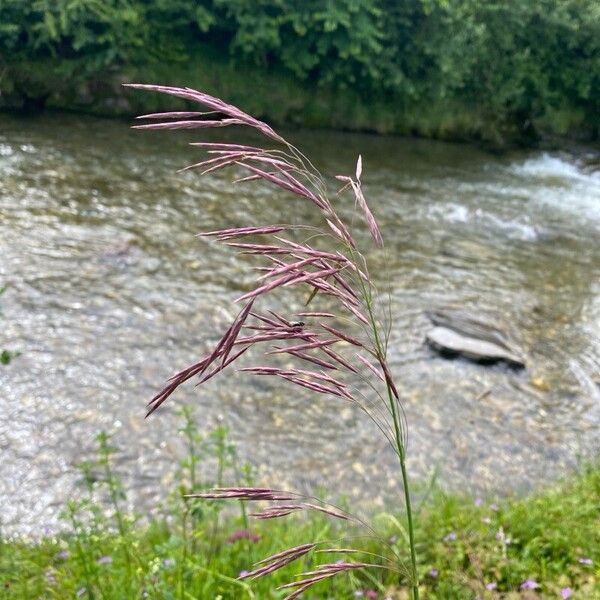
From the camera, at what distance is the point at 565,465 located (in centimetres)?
378

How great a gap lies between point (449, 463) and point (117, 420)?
1894 millimetres

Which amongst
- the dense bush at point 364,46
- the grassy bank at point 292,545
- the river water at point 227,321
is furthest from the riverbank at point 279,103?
the grassy bank at point 292,545

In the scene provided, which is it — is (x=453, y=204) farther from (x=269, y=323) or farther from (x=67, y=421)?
(x=269, y=323)

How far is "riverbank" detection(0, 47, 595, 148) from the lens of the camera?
32.0ft

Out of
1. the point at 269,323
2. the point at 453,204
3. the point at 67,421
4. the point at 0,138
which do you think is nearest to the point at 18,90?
the point at 0,138

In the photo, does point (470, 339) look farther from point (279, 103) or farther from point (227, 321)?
point (279, 103)

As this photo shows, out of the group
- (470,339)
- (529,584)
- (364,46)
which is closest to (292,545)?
(529,584)

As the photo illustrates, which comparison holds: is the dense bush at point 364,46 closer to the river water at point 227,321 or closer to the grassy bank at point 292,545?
the river water at point 227,321

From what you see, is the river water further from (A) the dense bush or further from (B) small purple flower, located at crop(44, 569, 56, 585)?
(A) the dense bush

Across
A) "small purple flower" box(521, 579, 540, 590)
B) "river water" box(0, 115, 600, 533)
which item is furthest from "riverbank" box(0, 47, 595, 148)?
"small purple flower" box(521, 579, 540, 590)

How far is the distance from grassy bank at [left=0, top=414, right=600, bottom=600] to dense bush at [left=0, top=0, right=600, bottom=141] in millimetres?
7886

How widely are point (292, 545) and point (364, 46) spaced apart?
30.0 ft

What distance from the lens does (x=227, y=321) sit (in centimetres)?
499

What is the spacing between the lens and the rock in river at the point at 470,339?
15.7ft
